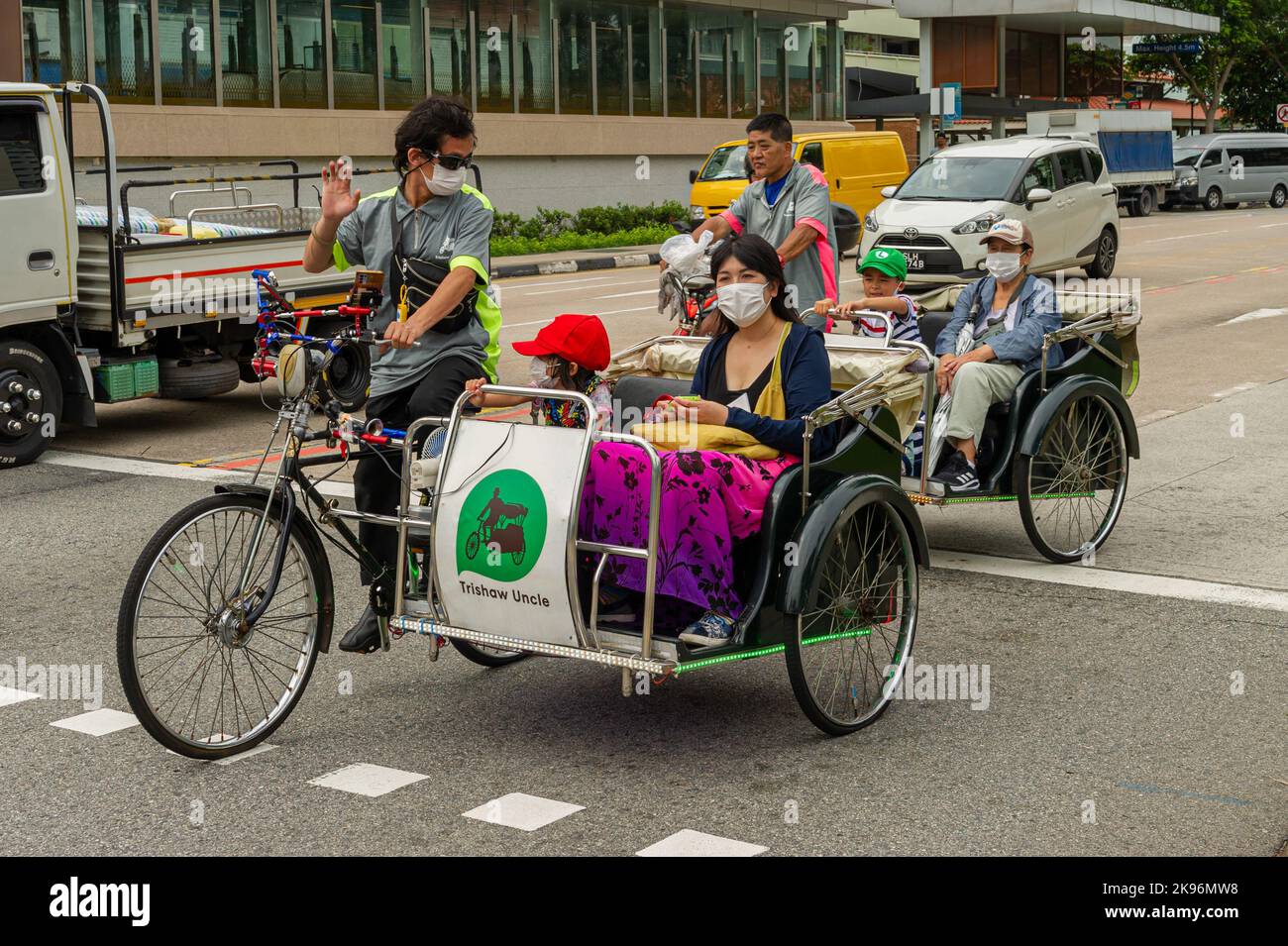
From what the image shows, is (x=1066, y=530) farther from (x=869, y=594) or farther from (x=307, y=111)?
(x=307, y=111)

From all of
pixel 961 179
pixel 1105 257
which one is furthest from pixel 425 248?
pixel 1105 257

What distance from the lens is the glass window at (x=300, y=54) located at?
2998cm

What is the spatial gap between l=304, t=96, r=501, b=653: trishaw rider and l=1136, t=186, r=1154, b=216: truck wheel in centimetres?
3711

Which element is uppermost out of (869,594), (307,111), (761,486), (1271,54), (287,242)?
(1271,54)

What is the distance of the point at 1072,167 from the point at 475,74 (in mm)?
15867

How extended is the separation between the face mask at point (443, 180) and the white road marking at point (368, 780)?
201cm

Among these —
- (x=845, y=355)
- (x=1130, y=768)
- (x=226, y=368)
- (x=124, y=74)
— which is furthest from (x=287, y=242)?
(x=124, y=74)

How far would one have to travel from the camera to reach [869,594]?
5480 millimetres

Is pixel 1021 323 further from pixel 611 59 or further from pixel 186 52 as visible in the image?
pixel 611 59

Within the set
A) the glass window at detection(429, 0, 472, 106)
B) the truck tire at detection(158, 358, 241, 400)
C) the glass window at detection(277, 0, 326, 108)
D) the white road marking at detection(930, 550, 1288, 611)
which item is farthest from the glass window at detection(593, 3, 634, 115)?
the white road marking at detection(930, 550, 1288, 611)

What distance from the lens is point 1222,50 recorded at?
61688 mm

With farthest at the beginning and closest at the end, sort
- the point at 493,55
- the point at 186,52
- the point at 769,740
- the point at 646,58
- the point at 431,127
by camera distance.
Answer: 1. the point at 646,58
2. the point at 493,55
3. the point at 186,52
4. the point at 431,127
5. the point at 769,740

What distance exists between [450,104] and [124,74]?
76.9 feet

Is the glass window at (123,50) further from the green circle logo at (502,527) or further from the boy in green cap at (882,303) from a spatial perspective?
the green circle logo at (502,527)
